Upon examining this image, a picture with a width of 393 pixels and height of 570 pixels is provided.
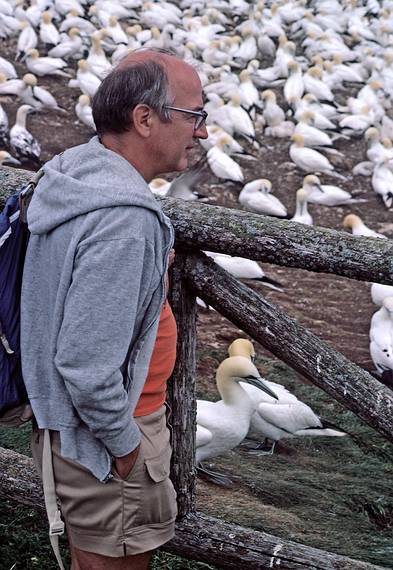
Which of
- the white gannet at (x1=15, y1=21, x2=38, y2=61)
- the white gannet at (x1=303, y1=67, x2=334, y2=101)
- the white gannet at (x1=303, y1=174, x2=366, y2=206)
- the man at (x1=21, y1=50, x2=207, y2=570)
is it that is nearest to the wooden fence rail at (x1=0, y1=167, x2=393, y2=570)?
the man at (x1=21, y1=50, x2=207, y2=570)

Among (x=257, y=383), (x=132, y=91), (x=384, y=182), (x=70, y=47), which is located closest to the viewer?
(x=132, y=91)

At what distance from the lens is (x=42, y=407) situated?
2625 millimetres

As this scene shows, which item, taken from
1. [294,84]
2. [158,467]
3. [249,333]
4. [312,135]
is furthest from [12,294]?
[294,84]

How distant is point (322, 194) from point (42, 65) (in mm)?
5527

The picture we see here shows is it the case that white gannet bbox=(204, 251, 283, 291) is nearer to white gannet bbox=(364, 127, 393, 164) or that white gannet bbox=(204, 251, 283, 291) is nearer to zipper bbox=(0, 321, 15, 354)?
white gannet bbox=(364, 127, 393, 164)

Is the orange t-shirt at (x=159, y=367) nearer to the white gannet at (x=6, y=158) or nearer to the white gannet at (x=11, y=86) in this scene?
the white gannet at (x=6, y=158)

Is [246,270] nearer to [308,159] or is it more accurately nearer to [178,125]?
[308,159]

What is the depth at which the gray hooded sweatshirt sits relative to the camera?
2.38 meters

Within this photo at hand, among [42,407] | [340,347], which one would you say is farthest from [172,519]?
[340,347]

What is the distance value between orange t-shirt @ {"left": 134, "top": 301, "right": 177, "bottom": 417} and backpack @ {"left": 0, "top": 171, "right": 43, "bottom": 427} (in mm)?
316

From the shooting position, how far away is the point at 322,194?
11.4 metres

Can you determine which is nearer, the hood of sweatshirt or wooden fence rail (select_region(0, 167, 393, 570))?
the hood of sweatshirt

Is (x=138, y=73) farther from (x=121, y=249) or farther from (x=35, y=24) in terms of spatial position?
(x=35, y=24)

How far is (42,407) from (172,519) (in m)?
0.49
